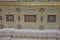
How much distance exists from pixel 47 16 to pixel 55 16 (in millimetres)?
271

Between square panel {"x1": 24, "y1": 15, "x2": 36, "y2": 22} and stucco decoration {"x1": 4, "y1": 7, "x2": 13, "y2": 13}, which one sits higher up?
stucco decoration {"x1": 4, "y1": 7, "x2": 13, "y2": 13}

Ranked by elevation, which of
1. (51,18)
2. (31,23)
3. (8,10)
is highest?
(8,10)

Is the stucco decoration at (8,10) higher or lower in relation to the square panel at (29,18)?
higher

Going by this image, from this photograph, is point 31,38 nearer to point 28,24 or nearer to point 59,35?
point 28,24

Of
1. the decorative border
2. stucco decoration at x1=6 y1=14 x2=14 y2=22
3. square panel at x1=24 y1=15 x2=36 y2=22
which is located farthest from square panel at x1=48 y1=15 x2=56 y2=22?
stucco decoration at x1=6 y1=14 x2=14 y2=22

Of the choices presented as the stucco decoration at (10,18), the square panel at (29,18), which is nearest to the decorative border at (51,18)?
the square panel at (29,18)

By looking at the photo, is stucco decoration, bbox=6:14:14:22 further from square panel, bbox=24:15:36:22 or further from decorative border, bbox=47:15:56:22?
decorative border, bbox=47:15:56:22

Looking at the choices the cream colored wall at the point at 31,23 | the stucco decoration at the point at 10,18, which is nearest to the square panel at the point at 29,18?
the cream colored wall at the point at 31,23

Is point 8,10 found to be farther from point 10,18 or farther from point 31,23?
point 31,23

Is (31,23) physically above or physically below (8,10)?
below

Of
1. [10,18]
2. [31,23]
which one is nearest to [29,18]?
[31,23]

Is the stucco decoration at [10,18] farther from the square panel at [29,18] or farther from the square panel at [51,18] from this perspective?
the square panel at [51,18]

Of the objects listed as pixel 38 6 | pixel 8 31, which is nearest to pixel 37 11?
pixel 38 6

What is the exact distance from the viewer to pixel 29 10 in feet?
14.0
